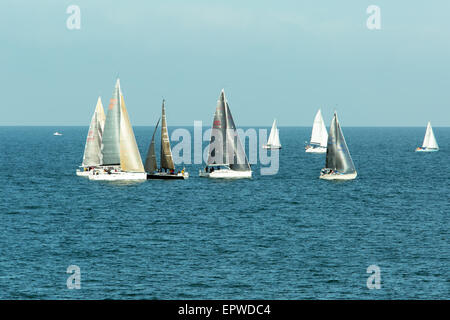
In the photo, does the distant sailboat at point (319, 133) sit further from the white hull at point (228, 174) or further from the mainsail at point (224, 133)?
the mainsail at point (224, 133)

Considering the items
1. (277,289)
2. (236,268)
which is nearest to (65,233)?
(236,268)

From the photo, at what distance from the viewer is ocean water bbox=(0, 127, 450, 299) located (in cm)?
4075

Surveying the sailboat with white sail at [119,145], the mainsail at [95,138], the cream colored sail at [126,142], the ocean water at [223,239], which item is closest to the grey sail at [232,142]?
the ocean water at [223,239]

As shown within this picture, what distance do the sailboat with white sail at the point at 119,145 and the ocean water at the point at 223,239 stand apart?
216 cm

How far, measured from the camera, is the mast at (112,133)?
91000 millimetres

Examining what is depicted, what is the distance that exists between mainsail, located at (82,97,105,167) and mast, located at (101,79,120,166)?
6.75m

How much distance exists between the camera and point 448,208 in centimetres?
7538

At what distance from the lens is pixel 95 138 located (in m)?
99.2

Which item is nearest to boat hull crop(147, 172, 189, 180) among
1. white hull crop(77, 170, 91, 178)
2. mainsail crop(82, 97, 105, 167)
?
mainsail crop(82, 97, 105, 167)

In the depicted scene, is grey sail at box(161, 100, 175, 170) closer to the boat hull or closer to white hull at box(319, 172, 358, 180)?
the boat hull

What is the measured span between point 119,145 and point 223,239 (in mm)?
40561
